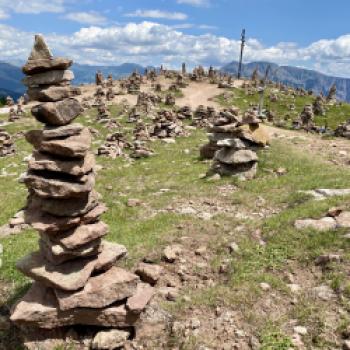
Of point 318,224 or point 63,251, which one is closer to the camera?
point 63,251

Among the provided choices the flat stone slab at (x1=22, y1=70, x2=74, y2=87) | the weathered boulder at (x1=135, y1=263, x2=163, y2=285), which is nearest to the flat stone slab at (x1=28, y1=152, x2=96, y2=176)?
the flat stone slab at (x1=22, y1=70, x2=74, y2=87)

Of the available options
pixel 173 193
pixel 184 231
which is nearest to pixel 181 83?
pixel 173 193

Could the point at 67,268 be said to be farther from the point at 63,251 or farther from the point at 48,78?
the point at 48,78

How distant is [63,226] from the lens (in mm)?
11969

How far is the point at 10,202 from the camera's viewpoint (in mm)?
24562

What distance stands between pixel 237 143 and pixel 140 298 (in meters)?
17.1

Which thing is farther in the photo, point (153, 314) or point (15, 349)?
point (153, 314)

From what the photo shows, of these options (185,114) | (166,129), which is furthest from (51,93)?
(185,114)

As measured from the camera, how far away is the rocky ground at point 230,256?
38.7 ft

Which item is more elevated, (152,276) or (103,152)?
(152,276)

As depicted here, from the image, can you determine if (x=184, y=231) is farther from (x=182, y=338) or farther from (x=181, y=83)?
(x=181, y=83)

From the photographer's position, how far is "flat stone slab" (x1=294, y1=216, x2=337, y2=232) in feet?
53.0

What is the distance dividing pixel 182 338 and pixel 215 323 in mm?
1126

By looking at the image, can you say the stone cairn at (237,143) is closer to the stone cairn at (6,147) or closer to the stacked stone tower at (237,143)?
the stacked stone tower at (237,143)
